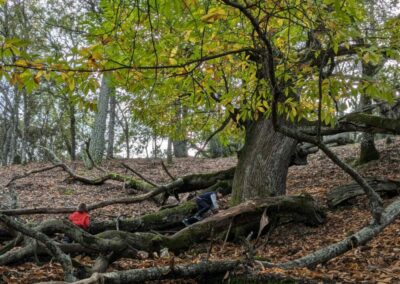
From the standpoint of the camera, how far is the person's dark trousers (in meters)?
9.16

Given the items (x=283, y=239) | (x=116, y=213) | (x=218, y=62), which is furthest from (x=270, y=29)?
(x=116, y=213)

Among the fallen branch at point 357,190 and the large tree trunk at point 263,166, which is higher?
the large tree trunk at point 263,166

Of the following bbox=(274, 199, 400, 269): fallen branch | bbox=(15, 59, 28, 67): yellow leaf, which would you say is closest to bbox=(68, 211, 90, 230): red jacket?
bbox=(274, 199, 400, 269): fallen branch

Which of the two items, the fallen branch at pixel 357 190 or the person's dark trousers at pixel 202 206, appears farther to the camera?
the person's dark trousers at pixel 202 206

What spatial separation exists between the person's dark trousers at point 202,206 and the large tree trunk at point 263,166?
24.3 inches

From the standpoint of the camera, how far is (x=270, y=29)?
5.95 meters

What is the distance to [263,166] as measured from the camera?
8.91m

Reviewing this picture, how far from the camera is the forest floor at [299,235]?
16.8 feet

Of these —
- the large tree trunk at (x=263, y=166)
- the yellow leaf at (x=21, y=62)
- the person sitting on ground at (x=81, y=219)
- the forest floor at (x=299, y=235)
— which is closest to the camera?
the yellow leaf at (x=21, y=62)

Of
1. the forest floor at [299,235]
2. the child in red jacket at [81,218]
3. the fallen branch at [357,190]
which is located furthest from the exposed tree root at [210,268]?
the child in red jacket at [81,218]

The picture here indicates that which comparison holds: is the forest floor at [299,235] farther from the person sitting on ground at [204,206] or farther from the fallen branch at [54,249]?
the person sitting on ground at [204,206]

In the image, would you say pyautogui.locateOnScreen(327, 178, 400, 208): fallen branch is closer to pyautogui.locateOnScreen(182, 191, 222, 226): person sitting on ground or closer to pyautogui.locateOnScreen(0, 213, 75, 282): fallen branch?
pyautogui.locateOnScreen(182, 191, 222, 226): person sitting on ground

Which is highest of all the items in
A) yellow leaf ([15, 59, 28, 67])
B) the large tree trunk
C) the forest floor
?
yellow leaf ([15, 59, 28, 67])

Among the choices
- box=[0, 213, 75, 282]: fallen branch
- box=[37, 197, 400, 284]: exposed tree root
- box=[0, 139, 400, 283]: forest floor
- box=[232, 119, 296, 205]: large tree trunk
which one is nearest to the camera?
box=[37, 197, 400, 284]: exposed tree root
